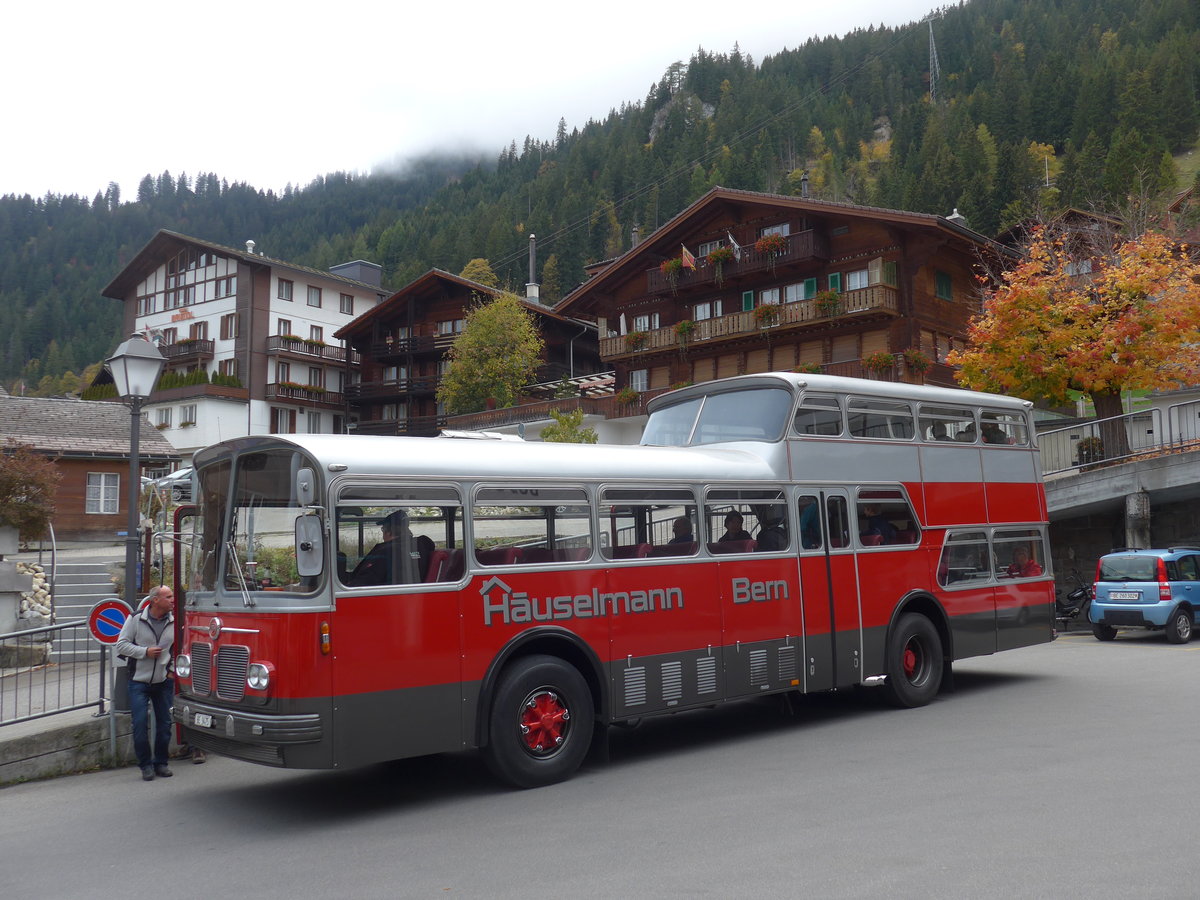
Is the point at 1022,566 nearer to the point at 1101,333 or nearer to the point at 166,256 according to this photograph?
the point at 1101,333

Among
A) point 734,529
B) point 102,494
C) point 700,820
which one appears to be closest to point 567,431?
point 102,494

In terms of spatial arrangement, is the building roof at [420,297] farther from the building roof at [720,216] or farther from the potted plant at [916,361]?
the potted plant at [916,361]

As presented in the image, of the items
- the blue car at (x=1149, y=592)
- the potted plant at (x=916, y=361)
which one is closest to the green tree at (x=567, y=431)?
the potted plant at (x=916, y=361)

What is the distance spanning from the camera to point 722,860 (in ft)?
19.6

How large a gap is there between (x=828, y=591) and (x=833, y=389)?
2.26m

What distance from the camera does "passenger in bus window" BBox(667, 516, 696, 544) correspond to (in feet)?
31.0

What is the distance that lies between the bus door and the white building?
50.9m

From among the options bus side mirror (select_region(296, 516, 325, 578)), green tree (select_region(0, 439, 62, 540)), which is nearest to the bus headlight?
bus side mirror (select_region(296, 516, 325, 578))

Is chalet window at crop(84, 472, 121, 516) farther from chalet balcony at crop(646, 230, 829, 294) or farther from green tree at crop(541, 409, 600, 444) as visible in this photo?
chalet balcony at crop(646, 230, 829, 294)

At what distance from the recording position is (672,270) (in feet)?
143

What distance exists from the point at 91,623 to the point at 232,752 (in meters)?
3.60

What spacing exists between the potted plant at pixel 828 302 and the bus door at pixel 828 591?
93.2ft

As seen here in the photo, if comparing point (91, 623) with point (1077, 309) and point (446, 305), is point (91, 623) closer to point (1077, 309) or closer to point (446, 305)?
point (1077, 309)

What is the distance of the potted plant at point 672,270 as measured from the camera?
43.3 meters
